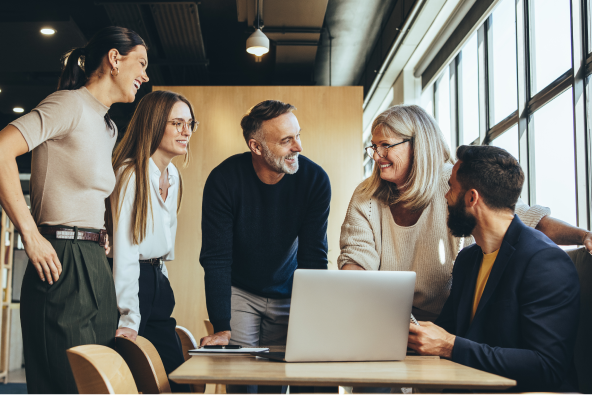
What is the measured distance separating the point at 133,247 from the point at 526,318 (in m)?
1.33

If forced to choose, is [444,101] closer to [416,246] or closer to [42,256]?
[416,246]

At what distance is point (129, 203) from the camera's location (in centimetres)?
191

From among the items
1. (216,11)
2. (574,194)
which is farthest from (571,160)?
(216,11)

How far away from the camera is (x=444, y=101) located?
5590 mm

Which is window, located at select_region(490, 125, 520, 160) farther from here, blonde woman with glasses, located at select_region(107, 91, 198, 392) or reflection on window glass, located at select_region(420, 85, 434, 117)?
blonde woman with glasses, located at select_region(107, 91, 198, 392)

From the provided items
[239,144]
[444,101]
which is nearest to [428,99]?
[444,101]

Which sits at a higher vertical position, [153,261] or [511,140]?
[511,140]

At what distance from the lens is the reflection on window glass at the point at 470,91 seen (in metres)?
4.64

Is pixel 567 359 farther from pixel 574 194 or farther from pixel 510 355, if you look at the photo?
pixel 574 194

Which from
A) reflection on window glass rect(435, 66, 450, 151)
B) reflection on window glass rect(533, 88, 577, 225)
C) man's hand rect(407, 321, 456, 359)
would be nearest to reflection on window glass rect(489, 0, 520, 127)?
reflection on window glass rect(533, 88, 577, 225)

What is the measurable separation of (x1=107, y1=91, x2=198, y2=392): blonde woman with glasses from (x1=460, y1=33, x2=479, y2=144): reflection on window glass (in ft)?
10.5

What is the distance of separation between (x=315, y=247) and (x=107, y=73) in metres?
1.07

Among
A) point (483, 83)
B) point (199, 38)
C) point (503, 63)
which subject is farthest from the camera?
point (199, 38)

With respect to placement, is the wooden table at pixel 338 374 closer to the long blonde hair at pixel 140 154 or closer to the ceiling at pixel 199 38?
the long blonde hair at pixel 140 154
